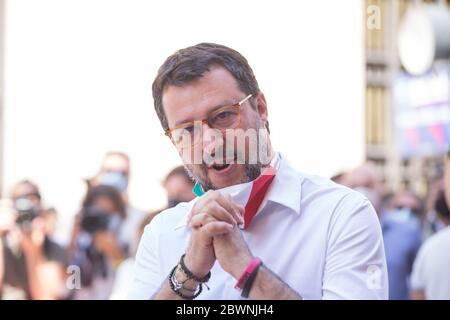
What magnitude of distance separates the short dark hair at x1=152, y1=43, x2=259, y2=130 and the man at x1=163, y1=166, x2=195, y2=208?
0.12 m

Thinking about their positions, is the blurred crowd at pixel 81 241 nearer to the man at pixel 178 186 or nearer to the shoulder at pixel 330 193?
the man at pixel 178 186

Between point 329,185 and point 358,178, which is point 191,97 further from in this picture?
point 358,178

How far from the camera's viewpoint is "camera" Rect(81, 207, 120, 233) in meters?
1.99

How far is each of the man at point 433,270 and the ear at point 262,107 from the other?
829 millimetres

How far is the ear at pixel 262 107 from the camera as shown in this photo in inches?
57.0

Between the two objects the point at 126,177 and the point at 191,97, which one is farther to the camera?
the point at 126,177

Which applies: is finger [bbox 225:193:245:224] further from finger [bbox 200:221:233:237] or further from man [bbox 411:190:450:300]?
man [bbox 411:190:450:300]

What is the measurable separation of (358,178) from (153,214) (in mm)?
410

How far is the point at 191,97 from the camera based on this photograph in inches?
56.0

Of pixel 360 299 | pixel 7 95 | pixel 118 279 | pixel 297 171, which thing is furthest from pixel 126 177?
pixel 360 299

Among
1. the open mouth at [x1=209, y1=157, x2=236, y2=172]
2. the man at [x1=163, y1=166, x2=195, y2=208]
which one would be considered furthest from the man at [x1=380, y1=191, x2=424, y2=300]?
the open mouth at [x1=209, y1=157, x2=236, y2=172]

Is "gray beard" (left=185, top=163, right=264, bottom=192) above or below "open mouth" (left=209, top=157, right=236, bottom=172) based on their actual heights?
below

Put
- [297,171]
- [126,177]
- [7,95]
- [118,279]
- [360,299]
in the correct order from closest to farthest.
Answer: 1. [360,299]
2. [297,171]
3. [118,279]
4. [126,177]
5. [7,95]

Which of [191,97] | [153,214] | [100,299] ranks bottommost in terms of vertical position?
[100,299]
